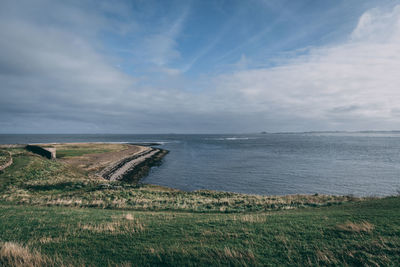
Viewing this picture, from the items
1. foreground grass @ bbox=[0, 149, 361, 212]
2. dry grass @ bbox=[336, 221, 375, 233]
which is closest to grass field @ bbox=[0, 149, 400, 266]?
dry grass @ bbox=[336, 221, 375, 233]

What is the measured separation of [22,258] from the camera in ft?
20.6

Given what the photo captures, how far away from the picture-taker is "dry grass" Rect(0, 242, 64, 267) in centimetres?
600

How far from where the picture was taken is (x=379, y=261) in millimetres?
6016

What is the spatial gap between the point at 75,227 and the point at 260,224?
9.35 meters

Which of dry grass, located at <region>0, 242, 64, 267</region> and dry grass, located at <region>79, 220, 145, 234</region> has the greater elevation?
dry grass, located at <region>0, 242, 64, 267</region>

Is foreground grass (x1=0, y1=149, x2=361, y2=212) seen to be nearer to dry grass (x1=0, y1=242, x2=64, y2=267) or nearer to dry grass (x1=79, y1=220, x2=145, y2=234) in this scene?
dry grass (x1=79, y1=220, x2=145, y2=234)

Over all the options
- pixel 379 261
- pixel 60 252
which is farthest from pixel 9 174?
pixel 379 261

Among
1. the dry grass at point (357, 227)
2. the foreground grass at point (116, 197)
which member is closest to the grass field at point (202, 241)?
the dry grass at point (357, 227)

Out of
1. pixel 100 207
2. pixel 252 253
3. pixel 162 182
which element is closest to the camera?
pixel 252 253

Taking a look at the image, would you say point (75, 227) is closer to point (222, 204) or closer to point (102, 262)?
point (102, 262)

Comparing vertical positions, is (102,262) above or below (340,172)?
above

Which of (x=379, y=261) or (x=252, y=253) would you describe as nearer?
(x=379, y=261)

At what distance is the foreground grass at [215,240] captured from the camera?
6355mm

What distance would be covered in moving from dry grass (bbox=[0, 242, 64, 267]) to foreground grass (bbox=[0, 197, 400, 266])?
128mm
